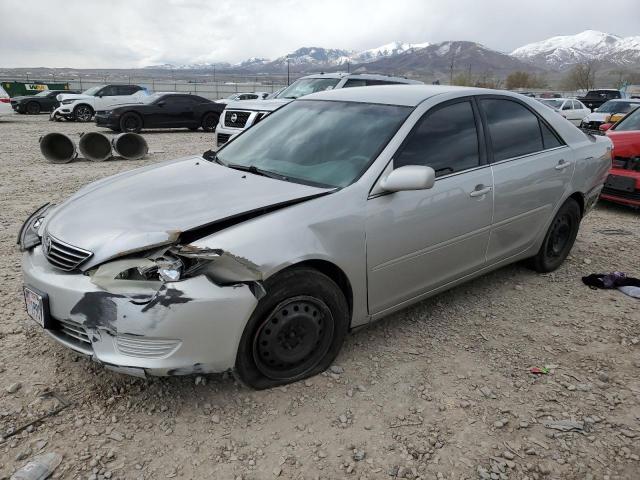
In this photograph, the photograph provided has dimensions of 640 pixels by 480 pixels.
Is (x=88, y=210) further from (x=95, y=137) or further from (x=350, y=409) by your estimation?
(x=95, y=137)

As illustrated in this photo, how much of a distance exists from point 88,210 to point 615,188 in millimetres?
6648

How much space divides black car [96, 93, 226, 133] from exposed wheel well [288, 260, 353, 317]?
1490cm

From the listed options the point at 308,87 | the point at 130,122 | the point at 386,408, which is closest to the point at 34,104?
the point at 130,122

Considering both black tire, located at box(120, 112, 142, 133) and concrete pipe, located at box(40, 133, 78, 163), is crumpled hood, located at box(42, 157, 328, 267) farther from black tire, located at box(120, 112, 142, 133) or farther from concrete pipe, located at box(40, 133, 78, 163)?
black tire, located at box(120, 112, 142, 133)

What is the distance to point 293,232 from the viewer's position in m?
2.63

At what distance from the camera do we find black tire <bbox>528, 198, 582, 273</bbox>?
4484mm

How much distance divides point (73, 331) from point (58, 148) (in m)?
9.16

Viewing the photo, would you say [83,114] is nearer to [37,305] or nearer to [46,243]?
[46,243]

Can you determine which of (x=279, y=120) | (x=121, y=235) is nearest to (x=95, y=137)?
(x=279, y=120)

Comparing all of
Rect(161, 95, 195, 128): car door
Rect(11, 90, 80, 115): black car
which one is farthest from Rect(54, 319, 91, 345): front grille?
Rect(11, 90, 80, 115): black car

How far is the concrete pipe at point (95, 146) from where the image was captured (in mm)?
10602

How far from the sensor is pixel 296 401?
277cm

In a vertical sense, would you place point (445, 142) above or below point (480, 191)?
above

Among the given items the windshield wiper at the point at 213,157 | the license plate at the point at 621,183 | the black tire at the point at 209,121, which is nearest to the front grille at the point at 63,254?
the windshield wiper at the point at 213,157
